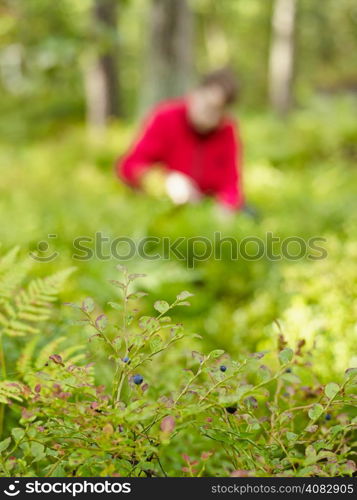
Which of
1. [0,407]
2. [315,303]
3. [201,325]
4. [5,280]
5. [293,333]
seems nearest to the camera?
[5,280]

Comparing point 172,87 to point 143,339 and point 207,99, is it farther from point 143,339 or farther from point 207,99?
point 143,339

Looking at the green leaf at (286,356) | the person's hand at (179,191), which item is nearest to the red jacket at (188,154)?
the person's hand at (179,191)

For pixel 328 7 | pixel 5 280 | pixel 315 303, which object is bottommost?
pixel 315 303

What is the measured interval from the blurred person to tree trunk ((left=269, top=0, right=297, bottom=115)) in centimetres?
960

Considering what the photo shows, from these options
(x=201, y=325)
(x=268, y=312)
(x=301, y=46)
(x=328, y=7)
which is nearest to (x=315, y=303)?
(x=268, y=312)

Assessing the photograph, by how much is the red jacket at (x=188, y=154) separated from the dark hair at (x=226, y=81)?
15.0 inches

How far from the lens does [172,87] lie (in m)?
7.79

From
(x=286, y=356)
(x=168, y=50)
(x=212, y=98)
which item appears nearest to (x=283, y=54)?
(x=168, y=50)

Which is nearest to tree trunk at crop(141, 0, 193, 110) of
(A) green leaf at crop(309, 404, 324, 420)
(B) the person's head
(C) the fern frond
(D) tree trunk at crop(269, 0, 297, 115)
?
(B) the person's head

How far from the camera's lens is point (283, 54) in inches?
548

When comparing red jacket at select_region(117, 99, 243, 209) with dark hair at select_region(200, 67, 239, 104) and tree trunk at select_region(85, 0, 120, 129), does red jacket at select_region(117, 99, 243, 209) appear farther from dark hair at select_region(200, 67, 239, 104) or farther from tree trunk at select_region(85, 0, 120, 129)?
tree trunk at select_region(85, 0, 120, 129)

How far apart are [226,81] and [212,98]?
20 centimetres

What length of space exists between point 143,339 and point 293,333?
1.19m

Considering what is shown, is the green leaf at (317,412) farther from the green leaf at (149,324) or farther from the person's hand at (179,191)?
the person's hand at (179,191)
